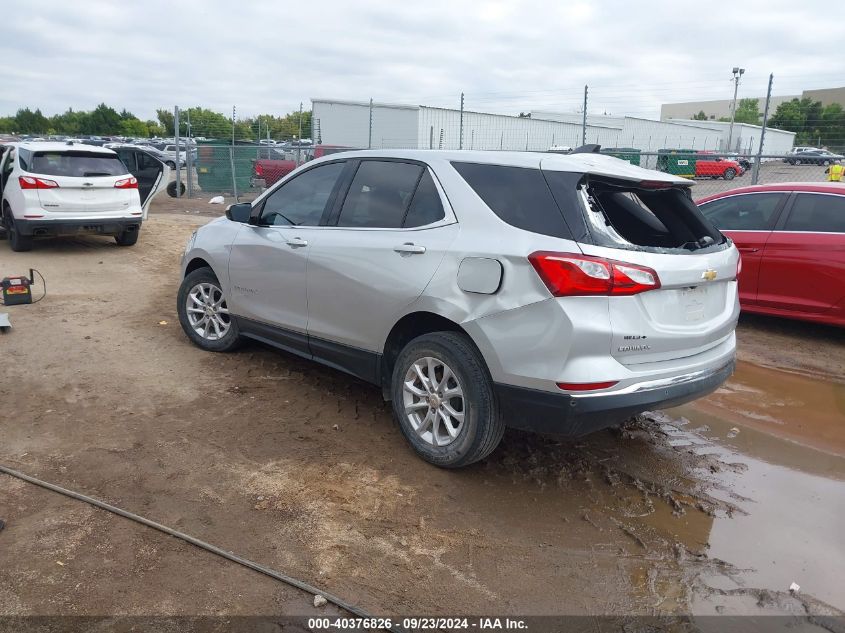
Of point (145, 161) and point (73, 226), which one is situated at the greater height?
point (145, 161)

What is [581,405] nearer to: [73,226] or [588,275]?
[588,275]

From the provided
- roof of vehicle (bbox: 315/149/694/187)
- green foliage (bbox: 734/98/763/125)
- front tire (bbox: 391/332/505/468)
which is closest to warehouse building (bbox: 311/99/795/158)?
roof of vehicle (bbox: 315/149/694/187)

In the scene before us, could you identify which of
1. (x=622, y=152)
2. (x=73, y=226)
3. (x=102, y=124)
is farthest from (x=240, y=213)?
(x=102, y=124)

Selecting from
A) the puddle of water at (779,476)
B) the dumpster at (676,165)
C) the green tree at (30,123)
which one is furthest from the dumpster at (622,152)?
the green tree at (30,123)

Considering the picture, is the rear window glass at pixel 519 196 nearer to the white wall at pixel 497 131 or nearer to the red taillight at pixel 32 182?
the red taillight at pixel 32 182

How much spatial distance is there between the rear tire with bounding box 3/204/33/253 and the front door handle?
28.5 ft

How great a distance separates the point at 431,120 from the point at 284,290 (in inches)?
1049

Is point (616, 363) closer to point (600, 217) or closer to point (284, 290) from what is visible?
point (600, 217)

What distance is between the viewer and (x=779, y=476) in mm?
4090

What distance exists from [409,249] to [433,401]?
885 mm

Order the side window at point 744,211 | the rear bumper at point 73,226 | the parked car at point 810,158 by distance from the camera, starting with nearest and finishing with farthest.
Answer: the side window at point 744,211 < the rear bumper at point 73,226 < the parked car at point 810,158

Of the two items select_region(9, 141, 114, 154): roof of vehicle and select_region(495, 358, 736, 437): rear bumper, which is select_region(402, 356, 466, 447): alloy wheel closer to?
select_region(495, 358, 736, 437): rear bumper

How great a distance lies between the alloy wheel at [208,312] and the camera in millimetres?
5815

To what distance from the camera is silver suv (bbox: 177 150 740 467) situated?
3.33 metres
